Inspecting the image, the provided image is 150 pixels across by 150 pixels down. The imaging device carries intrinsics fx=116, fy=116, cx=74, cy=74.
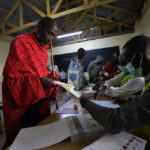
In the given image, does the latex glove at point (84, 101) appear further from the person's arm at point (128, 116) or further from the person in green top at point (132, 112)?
the person's arm at point (128, 116)

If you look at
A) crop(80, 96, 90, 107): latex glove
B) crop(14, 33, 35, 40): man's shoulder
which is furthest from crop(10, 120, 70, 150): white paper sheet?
crop(14, 33, 35, 40): man's shoulder

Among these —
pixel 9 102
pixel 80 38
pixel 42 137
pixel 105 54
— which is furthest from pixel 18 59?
pixel 80 38

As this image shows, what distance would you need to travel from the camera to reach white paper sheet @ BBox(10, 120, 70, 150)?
1.86 feet

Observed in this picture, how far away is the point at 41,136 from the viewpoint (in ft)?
2.10

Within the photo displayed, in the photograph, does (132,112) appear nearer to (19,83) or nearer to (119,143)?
(119,143)

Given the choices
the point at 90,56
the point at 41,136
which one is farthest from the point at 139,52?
the point at 90,56

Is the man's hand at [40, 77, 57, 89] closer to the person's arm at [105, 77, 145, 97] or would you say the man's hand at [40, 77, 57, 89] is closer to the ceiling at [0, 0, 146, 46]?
the person's arm at [105, 77, 145, 97]

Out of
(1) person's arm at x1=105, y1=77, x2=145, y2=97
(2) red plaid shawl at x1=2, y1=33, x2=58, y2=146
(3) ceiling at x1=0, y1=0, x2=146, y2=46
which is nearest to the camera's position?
(2) red plaid shawl at x1=2, y1=33, x2=58, y2=146

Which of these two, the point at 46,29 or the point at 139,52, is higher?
the point at 46,29

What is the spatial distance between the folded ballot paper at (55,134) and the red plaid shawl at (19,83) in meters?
0.25

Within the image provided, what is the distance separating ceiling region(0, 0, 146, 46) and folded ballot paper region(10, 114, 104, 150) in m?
3.43

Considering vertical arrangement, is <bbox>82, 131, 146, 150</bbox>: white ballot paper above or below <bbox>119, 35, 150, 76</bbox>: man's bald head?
below

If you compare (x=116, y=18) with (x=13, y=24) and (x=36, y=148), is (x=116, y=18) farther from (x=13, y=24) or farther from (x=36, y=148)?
(x=36, y=148)

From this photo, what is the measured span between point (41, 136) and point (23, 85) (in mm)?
420
